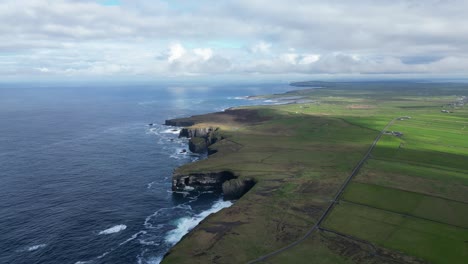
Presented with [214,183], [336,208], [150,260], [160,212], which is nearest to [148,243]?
[150,260]

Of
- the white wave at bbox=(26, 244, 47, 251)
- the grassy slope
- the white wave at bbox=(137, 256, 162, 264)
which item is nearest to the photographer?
the grassy slope

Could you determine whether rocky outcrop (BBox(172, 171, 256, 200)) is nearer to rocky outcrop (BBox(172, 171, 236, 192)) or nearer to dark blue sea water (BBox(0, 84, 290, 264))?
rocky outcrop (BBox(172, 171, 236, 192))

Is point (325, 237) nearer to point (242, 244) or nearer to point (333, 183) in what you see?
point (242, 244)

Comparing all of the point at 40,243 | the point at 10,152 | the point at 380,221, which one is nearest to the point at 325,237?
the point at 380,221

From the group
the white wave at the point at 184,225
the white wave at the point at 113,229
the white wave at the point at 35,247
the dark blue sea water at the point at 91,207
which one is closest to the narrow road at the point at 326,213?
the white wave at the point at 184,225

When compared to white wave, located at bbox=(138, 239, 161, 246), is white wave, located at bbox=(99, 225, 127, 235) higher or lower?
higher

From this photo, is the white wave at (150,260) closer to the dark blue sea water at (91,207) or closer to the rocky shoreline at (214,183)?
the dark blue sea water at (91,207)

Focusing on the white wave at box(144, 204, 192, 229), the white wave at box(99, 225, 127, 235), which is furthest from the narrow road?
the white wave at box(99, 225, 127, 235)
